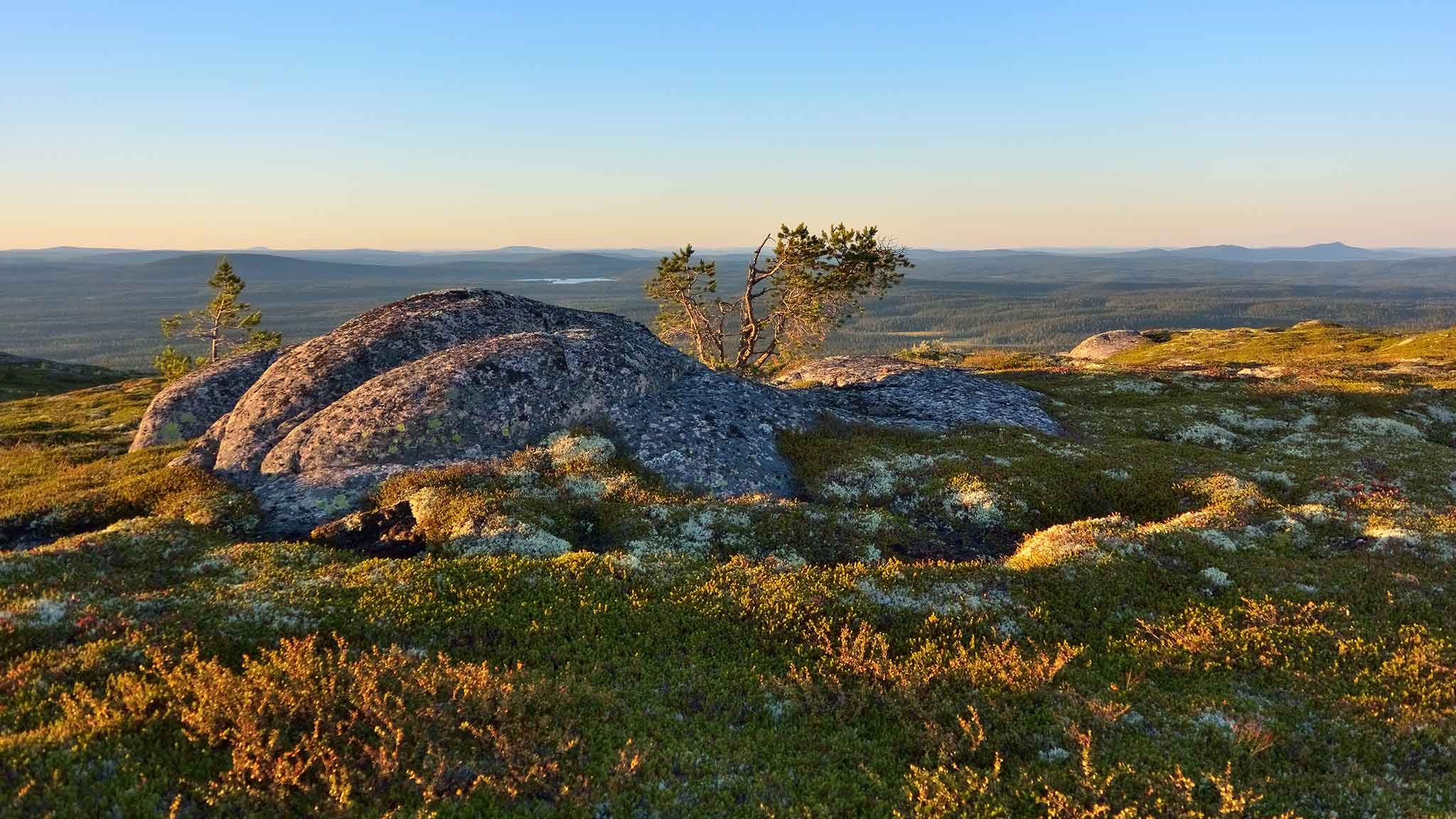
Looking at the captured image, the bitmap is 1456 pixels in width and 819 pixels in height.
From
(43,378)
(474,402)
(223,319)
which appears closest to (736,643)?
(474,402)

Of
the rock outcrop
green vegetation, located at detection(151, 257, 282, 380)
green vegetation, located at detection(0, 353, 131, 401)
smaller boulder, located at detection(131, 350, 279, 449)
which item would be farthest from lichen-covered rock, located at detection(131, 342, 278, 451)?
green vegetation, located at detection(0, 353, 131, 401)

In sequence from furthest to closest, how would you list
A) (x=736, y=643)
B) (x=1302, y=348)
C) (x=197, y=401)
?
(x=1302, y=348), (x=197, y=401), (x=736, y=643)

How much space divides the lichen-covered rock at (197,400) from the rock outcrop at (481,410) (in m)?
5.20

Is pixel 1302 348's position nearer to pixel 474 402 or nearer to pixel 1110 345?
pixel 1110 345

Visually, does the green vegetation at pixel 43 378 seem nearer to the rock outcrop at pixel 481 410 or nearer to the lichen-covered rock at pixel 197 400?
the lichen-covered rock at pixel 197 400

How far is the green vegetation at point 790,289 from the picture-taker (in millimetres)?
Answer: 53594

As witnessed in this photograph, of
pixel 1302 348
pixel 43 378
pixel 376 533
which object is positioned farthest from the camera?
pixel 43 378

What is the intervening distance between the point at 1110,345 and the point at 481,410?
113351 mm

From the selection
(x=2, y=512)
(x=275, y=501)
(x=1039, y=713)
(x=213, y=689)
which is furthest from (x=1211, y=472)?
(x=2, y=512)

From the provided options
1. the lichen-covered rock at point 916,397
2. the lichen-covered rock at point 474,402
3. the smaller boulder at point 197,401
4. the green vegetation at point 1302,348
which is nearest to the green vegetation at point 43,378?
the smaller boulder at point 197,401

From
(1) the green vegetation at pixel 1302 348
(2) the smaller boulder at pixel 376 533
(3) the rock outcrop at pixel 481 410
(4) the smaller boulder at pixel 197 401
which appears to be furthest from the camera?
(1) the green vegetation at pixel 1302 348

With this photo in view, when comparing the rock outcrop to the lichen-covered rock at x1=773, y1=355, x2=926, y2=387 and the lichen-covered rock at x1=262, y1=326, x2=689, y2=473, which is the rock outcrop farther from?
the lichen-covered rock at x1=773, y1=355, x2=926, y2=387

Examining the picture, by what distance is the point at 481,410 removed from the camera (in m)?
23.7

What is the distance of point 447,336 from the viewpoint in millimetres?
29797
